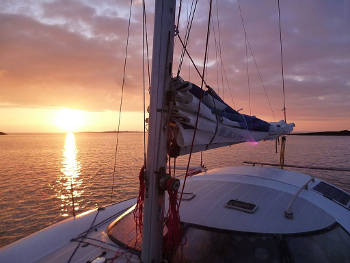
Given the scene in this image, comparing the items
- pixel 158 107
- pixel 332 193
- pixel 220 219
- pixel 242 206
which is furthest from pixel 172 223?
pixel 332 193

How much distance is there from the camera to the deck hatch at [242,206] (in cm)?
370

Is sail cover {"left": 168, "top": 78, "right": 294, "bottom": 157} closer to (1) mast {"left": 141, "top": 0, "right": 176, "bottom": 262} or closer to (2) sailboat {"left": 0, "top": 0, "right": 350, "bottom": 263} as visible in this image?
(2) sailboat {"left": 0, "top": 0, "right": 350, "bottom": 263}

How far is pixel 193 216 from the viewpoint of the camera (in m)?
3.74

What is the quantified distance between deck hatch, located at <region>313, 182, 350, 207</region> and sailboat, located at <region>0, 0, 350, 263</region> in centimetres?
7

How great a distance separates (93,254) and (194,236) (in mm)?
1706

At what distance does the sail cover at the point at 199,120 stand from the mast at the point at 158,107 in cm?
17

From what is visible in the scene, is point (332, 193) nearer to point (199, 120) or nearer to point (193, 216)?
point (193, 216)

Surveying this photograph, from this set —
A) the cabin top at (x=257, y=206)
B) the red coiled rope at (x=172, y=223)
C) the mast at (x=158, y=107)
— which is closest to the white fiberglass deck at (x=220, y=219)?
the cabin top at (x=257, y=206)

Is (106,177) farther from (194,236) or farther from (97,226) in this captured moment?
(194,236)

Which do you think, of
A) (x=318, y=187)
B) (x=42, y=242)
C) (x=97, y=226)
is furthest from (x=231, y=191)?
(x=42, y=242)

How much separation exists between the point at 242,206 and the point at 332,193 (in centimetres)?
301

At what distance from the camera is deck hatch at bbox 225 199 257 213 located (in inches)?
146

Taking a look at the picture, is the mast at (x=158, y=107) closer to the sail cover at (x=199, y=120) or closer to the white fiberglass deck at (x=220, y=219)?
the sail cover at (x=199, y=120)

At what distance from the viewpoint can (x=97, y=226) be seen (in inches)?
187
